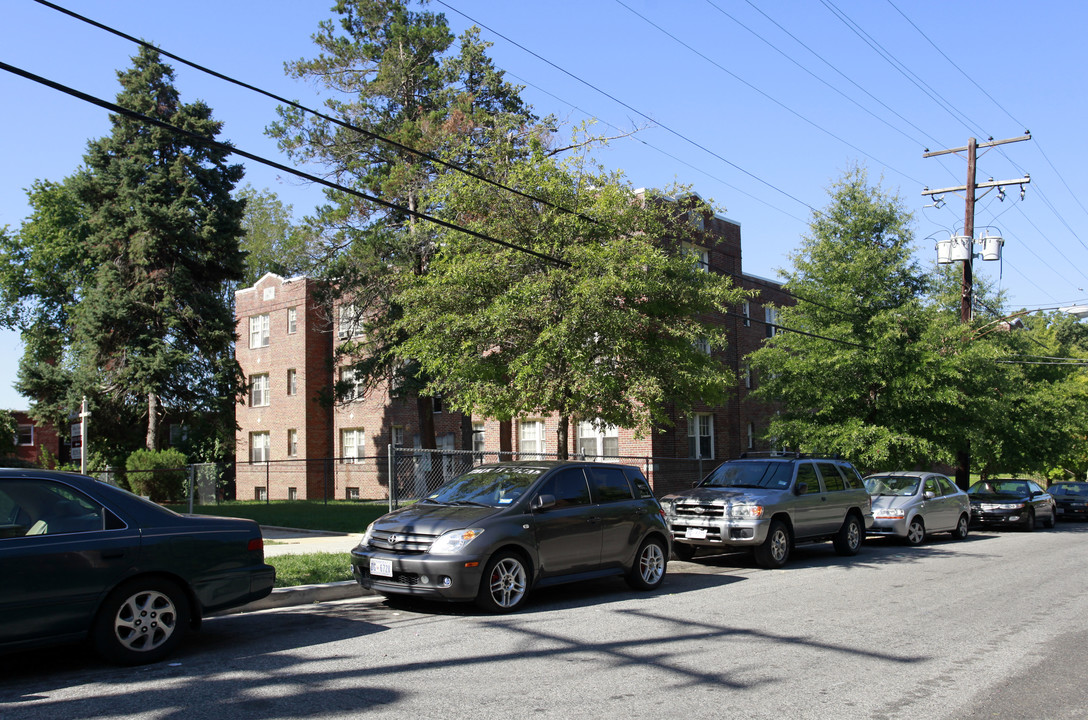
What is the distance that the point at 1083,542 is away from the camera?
19.6 m

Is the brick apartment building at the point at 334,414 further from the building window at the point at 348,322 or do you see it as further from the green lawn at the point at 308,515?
the green lawn at the point at 308,515

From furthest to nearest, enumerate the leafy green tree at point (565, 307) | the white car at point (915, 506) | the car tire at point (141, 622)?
the white car at point (915, 506), the leafy green tree at point (565, 307), the car tire at point (141, 622)

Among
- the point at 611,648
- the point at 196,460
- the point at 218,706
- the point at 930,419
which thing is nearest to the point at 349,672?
the point at 218,706

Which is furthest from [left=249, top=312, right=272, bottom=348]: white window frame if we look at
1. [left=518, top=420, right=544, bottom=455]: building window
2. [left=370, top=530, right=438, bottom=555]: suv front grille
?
[left=370, top=530, right=438, bottom=555]: suv front grille

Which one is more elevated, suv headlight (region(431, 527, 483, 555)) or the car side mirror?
the car side mirror

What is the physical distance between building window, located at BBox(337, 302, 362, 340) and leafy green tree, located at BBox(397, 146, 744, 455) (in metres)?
12.7

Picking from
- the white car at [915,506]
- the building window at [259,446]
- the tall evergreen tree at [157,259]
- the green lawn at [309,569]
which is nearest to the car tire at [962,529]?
the white car at [915,506]

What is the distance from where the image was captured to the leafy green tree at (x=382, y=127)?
2627 cm

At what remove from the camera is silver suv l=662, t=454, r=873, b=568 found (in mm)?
13680

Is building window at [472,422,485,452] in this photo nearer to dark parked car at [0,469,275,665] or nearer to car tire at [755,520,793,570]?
car tire at [755,520,793,570]

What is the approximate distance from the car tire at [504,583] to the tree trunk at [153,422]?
22.5m

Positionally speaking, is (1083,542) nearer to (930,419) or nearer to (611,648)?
(930,419)

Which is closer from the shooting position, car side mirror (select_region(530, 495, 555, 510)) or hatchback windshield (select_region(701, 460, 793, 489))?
car side mirror (select_region(530, 495, 555, 510))

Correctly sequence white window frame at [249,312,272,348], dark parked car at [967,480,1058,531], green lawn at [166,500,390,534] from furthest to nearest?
white window frame at [249,312,272,348] < dark parked car at [967,480,1058,531] < green lawn at [166,500,390,534]
